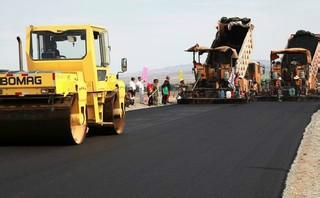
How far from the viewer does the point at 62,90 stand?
11461mm

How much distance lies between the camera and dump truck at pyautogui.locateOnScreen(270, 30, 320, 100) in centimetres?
3150

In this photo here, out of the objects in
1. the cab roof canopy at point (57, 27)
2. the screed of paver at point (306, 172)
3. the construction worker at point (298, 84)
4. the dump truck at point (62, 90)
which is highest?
the cab roof canopy at point (57, 27)

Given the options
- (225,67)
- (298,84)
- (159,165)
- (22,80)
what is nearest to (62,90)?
(22,80)

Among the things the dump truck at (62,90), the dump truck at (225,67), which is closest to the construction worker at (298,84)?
the dump truck at (225,67)

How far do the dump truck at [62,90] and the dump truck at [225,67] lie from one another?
15119mm

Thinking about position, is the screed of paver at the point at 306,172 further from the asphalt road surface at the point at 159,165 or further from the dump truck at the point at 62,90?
the dump truck at the point at 62,90

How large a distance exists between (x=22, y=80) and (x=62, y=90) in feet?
2.61

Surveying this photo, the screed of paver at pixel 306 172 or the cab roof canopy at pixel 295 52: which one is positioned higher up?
the cab roof canopy at pixel 295 52

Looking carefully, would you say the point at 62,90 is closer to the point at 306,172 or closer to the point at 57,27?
the point at 57,27

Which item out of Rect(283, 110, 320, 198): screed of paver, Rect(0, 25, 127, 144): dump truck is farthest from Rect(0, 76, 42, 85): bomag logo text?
Rect(283, 110, 320, 198): screed of paver

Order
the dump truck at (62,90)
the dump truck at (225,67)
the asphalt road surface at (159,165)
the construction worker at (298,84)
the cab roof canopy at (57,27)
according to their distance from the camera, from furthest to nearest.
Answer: the construction worker at (298,84) → the dump truck at (225,67) → the cab roof canopy at (57,27) → the dump truck at (62,90) → the asphalt road surface at (159,165)

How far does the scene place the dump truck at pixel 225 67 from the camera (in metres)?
29.5

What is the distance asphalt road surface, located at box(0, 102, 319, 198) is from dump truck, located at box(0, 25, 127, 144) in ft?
1.34

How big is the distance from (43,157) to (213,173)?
3.19 m
